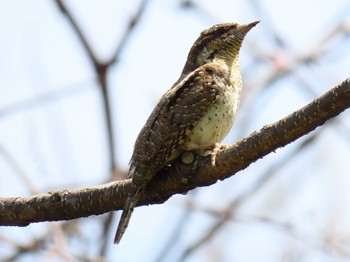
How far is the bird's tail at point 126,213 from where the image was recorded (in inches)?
151

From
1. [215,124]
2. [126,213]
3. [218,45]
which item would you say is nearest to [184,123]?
[215,124]

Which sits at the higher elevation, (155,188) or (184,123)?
(184,123)

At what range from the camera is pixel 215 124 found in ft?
13.6

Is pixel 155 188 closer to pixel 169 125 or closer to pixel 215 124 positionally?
pixel 169 125

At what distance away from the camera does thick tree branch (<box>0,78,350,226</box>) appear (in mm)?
3469

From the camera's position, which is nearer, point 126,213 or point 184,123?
point 126,213

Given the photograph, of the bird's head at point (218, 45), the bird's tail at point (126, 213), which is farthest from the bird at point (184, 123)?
the bird's head at point (218, 45)

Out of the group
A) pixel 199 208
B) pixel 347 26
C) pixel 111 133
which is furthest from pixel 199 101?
pixel 347 26

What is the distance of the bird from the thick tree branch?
9 centimetres

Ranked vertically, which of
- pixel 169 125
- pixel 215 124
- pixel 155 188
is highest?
pixel 169 125

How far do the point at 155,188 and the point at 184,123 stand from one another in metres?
0.38

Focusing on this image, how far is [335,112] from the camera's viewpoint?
128 inches

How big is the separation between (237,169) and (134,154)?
2.36ft

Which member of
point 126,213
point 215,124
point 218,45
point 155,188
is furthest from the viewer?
point 218,45
